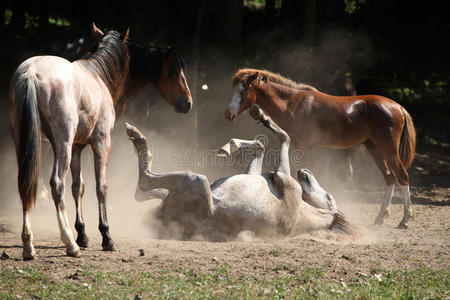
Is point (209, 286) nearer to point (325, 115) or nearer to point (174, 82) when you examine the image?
point (174, 82)

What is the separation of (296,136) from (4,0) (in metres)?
8.92

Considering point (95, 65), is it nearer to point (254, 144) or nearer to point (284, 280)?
point (254, 144)

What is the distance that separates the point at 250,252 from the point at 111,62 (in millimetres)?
2640

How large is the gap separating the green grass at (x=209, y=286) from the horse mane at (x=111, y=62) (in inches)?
92.5

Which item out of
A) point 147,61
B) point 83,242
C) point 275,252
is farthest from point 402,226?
point 83,242

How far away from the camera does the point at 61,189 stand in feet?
16.8

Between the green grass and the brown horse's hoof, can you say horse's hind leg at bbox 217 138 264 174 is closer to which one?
the green grass

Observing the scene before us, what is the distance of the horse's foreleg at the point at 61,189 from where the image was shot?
5059 millimetres

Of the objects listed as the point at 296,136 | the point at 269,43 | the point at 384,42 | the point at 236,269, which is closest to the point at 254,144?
the point at 296,136

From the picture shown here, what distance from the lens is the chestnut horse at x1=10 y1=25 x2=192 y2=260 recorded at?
4.82 meters

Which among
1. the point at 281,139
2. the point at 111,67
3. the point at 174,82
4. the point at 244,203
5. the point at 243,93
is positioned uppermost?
the point at 111,67

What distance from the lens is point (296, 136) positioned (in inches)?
351

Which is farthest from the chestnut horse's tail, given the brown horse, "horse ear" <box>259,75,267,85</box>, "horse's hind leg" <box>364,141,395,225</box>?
"horse ear" <box>259,75,267,85</box>

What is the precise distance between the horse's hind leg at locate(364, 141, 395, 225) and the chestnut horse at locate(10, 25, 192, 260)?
4527 mm
